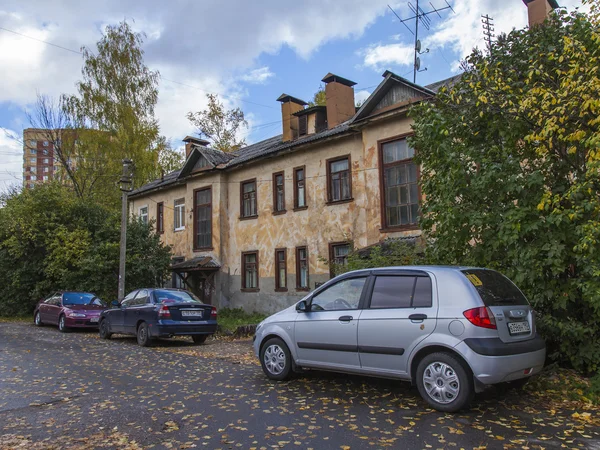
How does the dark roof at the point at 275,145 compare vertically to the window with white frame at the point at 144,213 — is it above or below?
above

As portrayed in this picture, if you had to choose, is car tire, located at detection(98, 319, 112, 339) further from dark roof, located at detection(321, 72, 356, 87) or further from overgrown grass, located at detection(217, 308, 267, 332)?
dark roof, located at detection(321, 72, 356, 87)

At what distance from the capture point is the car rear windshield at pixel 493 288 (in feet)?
19.4

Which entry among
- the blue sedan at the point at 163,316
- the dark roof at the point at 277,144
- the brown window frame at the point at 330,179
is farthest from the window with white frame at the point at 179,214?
the blue sedan at the point at 163,316

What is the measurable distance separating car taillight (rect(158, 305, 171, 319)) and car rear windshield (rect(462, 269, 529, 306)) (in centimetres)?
847

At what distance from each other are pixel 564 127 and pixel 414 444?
15.9 ft

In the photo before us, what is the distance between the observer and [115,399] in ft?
22.2

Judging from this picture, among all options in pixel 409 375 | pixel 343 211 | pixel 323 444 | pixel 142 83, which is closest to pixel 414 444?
pixel 323 444

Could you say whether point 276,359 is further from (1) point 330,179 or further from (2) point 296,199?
(2) point 296,199

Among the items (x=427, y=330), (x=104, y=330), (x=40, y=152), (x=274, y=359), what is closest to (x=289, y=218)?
(x=104, y=330)

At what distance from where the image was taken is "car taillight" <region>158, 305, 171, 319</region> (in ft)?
41.1

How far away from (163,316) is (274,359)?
5.70m

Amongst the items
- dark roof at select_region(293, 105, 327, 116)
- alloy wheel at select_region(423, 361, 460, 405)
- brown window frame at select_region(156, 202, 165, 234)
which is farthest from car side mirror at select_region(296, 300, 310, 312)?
brown window frame at select_region(156, 202, 165, 234)

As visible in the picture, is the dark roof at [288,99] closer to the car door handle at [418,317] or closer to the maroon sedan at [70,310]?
the maroon sedan at [70,310]

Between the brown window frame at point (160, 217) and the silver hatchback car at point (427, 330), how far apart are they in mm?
21753
